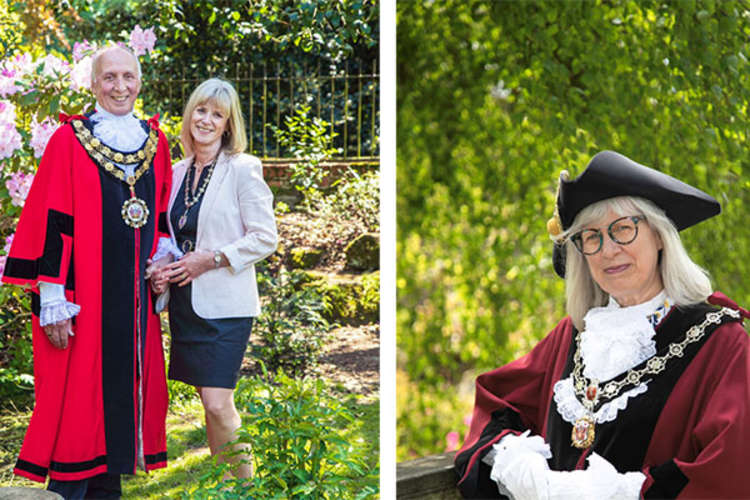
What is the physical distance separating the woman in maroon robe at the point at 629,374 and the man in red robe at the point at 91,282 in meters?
1.32

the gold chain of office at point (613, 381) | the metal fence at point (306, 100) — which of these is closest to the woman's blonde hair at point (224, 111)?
the metal fence at point (306, 100)

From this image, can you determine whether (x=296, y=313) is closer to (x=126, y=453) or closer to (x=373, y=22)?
(x=126, y=453)

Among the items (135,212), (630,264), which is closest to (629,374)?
(630,264)

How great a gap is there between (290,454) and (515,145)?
281cm

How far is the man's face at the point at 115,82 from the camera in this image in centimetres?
291

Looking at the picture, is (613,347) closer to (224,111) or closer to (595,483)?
(595,483)

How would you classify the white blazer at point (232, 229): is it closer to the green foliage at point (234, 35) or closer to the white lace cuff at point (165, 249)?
the white lace cuff at point (165, 249)

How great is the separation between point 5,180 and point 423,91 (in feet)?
9.42

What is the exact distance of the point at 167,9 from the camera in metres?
3.23

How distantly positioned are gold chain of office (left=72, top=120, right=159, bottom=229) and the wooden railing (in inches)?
52.2

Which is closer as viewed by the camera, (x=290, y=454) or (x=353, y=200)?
(x=290, y=454)

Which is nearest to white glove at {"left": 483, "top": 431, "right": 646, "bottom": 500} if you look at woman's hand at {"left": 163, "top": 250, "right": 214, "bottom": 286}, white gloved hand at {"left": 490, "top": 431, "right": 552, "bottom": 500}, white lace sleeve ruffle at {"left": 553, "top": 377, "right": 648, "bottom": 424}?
white gloved hand at {"left": 490, "top": 431, "right": 552, "bottom": 500}

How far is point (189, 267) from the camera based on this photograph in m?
3.00

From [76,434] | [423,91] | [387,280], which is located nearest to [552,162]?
[423,91]
